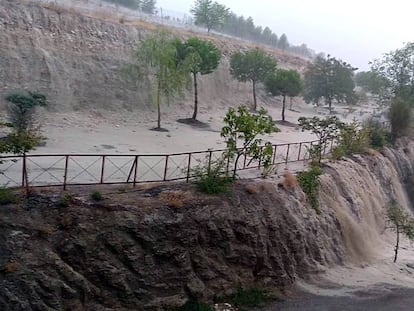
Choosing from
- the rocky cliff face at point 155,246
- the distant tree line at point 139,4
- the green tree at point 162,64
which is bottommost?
the rocky cliff face at point 155,246

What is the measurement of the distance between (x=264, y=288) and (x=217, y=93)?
123 feet

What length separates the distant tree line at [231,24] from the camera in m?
81.4

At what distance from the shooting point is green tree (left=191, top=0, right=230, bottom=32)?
81.1 meters

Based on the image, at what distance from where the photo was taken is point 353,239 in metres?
24.4

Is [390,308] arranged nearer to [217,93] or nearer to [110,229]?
[110,229]

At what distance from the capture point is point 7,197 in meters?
15.1

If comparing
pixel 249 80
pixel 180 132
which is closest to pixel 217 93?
pixel 249 80

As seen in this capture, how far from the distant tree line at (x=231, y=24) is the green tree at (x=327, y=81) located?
21.9 meters

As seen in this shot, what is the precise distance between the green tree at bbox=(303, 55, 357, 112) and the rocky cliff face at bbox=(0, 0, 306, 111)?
2607cm

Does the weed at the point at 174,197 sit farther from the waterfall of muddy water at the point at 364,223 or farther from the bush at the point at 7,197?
the waterfall of muddy water at the point at 364,223

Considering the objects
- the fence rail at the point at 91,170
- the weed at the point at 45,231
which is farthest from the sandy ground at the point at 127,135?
the weed at the point at 45,231

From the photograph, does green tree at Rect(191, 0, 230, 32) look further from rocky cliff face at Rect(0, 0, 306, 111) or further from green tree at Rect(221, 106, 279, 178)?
green tree at Rect(221, 106, 279, 178)

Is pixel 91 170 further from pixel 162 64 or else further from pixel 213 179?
pixel 162 64

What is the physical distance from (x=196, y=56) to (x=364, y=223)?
20.6 metres
